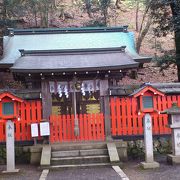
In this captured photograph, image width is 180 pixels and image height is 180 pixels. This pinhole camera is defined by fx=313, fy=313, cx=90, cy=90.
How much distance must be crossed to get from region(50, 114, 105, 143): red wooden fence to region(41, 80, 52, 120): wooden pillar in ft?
0.92

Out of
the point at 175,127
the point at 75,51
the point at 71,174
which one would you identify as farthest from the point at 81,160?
the point at 75,51

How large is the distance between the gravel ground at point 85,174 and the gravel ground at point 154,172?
505 mm

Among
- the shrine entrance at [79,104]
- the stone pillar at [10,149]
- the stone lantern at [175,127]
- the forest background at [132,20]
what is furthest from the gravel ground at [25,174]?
the forest background at [132,20]

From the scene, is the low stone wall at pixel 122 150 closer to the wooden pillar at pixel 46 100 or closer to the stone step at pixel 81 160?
the stone step at pixel 81 160

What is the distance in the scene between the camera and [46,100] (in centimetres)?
1200

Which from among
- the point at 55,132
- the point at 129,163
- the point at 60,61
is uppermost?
the point at 60,61

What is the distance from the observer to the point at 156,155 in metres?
11.7

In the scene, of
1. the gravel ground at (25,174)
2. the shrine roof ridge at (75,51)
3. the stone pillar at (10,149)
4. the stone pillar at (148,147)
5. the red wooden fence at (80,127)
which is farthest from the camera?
the shrine roof ridge at (75,51)

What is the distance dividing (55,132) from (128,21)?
26.6 meters

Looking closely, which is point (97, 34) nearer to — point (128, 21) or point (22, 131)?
point (22, 131)

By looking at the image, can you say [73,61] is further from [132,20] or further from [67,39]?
[132,20]

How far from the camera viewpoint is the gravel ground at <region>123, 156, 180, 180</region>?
27.9ft

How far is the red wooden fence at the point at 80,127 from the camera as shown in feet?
38.7

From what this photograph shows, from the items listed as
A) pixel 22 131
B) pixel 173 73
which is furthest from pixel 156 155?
pixel 173 73
